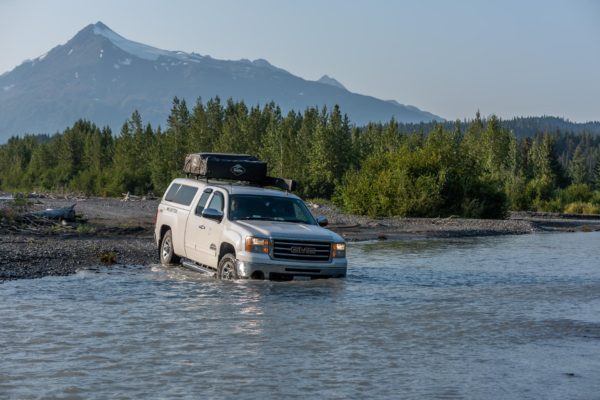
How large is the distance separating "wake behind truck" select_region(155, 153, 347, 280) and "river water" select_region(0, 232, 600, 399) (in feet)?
1.40

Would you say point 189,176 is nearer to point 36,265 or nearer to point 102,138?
point 36,265

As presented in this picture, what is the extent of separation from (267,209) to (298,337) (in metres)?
5.99

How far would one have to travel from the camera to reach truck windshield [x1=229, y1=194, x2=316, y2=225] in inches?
637

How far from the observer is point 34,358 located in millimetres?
9195

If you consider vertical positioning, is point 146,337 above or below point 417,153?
below

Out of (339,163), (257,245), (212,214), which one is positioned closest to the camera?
(257,245)

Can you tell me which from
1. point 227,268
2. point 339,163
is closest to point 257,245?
point 227,268

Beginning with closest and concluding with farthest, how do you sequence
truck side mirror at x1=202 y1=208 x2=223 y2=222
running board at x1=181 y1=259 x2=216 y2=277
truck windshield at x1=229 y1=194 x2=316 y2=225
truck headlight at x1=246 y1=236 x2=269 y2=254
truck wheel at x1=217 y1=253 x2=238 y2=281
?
1. truck headlight at x1=246 y1=236 x2=269 y2=254
2. truck wheel at x1=217 y1=253 x2=238 y2=281
3. truck side mirror at x1=202 y1=208 x2=223 y2=222
4. truck windshield at x1=229 y1=194 x2=316 y2=225
5. running board at x1=181 y1=259 x2=216 y2=277

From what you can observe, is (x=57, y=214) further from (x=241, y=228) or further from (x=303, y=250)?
(x=303, y=250)

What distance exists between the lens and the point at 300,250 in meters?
15.0

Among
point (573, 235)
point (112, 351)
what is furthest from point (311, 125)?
point (112, 351)

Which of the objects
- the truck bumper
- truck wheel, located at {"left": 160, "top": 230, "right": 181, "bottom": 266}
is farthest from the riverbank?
the truck bumper

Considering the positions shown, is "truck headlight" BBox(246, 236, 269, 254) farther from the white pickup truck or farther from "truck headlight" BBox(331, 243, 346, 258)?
"truck headlight" BBox(331, 243, 346, 258)

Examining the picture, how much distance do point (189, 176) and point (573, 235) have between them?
2137 cm
